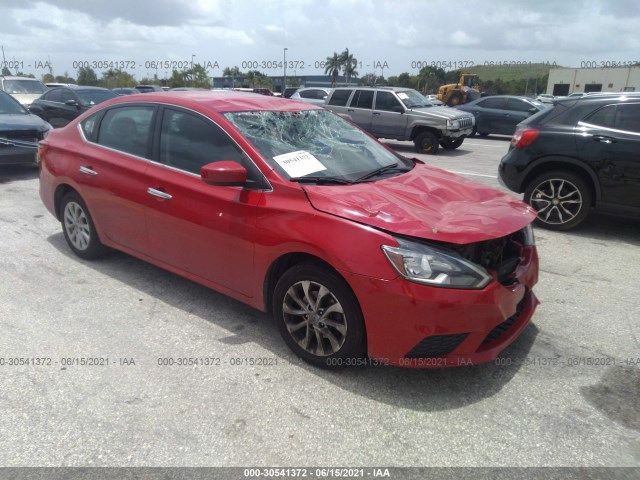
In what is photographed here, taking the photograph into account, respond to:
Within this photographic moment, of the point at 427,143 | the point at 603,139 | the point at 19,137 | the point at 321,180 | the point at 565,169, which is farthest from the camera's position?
the point at 427,143

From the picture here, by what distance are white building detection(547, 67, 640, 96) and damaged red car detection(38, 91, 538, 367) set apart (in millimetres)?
70241

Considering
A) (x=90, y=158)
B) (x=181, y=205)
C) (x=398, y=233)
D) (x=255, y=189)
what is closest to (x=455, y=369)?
(x=398, y=233)

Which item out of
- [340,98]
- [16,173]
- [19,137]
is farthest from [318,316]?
[340,98]

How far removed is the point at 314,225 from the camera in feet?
9.50

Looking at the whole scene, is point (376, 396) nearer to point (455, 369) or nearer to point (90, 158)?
point (455, 369)

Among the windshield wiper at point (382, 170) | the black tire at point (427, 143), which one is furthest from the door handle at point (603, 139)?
the black tire at point (427, 143)

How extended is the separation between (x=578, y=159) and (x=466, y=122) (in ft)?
26.6

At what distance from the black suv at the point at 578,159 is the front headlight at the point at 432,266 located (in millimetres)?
3822

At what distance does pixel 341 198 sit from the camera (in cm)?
298

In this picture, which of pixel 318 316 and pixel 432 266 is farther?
pixel 318 316

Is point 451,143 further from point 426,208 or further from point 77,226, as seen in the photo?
point 426,208

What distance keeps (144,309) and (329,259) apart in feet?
6.15

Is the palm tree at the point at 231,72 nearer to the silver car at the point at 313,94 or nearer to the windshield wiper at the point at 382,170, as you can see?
the silver car at the point at 313,94

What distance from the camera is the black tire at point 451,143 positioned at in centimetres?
1324
